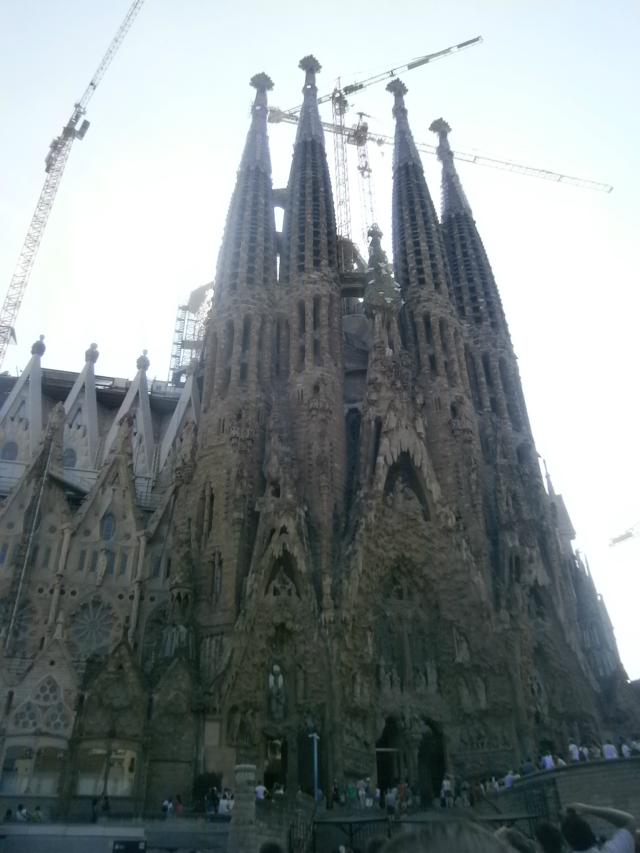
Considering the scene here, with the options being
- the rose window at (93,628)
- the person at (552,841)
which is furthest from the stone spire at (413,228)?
the person at (552,841)

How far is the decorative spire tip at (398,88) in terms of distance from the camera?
51.4 m

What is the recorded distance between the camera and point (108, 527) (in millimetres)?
29922

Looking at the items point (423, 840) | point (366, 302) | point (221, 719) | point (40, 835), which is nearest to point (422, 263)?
point (366, 302)

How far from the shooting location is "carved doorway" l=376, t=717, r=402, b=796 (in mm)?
24969

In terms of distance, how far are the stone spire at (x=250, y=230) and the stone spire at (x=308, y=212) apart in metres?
1.06

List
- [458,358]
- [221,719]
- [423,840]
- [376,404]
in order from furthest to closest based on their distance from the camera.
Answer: [458,358], [376,404], [221,719], [423,840]

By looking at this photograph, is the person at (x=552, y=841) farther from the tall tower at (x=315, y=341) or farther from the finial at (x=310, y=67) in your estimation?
the finial at (x=310, y=67)

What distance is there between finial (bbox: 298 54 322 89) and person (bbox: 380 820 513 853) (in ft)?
172

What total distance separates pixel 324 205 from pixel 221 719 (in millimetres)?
26927

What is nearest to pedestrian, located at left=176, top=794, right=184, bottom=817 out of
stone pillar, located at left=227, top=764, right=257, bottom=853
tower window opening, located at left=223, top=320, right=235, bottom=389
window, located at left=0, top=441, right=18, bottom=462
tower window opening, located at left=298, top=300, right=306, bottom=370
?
stone pillar, located at left=227, top=764, right=257, bottom=853

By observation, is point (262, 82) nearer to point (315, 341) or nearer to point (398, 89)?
point (398, 89)

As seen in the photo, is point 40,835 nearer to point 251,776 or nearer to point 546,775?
point 251,776

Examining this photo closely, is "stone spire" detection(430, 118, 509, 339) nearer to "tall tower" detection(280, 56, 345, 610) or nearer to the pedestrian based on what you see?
"tall tower" detection(280, 56, 345, 610)

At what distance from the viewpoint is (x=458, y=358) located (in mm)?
35219
